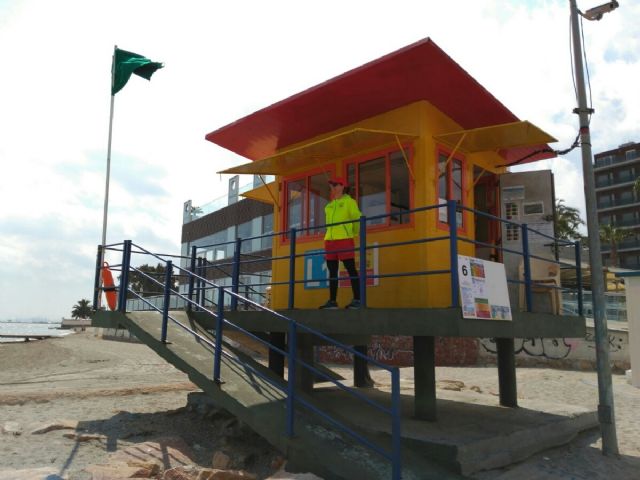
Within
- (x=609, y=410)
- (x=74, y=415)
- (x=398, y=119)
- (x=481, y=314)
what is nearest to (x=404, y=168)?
(x=398, y=119)

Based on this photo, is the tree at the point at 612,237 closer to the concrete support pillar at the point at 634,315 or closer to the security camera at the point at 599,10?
the concrete support pillar at the point at 634,315

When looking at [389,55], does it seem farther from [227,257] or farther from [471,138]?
[227,257]

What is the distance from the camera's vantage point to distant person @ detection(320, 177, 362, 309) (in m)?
7.34

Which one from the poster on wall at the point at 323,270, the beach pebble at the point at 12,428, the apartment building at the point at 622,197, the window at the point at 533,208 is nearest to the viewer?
the poster on wall at the point at 323,270

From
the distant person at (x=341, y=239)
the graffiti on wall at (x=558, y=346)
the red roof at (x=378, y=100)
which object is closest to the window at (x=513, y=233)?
the red roof at (x=378, y=100)

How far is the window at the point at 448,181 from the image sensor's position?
8.21 metres

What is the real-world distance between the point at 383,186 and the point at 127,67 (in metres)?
12.4

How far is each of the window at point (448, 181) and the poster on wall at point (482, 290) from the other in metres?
1.59

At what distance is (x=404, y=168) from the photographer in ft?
27.1

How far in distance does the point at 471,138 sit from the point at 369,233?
7.21 ft

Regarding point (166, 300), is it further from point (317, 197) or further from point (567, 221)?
point (567, 221)

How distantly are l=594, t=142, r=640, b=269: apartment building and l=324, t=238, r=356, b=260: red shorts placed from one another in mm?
72850

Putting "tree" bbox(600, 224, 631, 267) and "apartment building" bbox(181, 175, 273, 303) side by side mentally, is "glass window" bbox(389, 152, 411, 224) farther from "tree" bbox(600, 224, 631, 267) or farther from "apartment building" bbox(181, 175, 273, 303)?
"tree" bbox(600, 224, 631, 267)

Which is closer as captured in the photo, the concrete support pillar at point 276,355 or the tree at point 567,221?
the concrete support pillar at point 276,355
